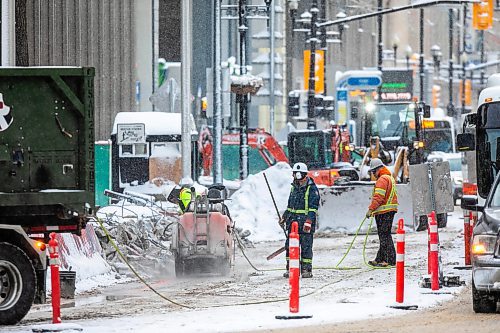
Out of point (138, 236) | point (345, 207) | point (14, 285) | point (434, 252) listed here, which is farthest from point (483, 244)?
point (345, 207)

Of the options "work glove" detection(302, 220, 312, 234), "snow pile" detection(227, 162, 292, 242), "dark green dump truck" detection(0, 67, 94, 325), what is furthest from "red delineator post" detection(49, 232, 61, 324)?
"snow pile" detection(227, 162, 292, 242)

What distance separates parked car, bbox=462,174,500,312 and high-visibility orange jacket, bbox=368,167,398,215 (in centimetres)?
623

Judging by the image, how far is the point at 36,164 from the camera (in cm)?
1493

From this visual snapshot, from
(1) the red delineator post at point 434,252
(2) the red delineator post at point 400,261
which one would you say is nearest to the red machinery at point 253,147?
(1) the red delineator post at point 434,252

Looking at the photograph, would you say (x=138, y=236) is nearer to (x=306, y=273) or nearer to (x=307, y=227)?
(x=306, y=273)

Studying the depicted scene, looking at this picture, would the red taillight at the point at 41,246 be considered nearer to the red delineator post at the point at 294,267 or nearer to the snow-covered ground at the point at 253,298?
the snow-covered ground at the point at 253,298

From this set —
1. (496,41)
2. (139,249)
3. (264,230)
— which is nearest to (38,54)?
(264,230)

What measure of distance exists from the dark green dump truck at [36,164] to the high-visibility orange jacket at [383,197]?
761 centimetres

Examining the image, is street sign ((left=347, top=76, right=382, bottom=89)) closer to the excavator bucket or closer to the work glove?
the excavator bucket

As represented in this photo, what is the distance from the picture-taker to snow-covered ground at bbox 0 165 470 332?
14.9 metres

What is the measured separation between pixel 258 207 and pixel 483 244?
18226mm

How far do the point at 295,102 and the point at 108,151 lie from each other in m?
7.19

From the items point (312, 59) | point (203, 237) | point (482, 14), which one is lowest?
point (203, 237)

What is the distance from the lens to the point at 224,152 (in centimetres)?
4772
